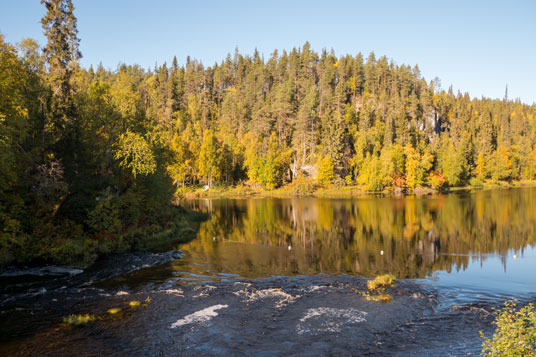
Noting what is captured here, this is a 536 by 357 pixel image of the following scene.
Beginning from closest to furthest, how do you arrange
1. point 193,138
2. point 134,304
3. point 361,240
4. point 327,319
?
point 327,319 → point 134,304 → point 361,240 → point 193,138

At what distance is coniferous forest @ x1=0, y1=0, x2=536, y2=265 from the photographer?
29.0 m

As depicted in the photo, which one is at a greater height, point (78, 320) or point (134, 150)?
point (134, 150)

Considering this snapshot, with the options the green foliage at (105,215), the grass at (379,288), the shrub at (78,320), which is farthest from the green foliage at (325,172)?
the shrub at (78,320)

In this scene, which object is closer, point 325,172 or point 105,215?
point 105,215

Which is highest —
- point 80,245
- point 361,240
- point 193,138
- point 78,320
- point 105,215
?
point 193,138

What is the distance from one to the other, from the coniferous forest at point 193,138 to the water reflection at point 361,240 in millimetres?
8371

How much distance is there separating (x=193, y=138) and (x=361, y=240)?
8973 centimetres

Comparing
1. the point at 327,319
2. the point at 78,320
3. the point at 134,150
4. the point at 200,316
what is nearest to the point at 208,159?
the point at 134,150

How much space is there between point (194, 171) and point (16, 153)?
8394 centimetres

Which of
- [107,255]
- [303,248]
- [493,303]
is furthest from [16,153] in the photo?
[493,303]

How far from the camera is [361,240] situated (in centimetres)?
3988

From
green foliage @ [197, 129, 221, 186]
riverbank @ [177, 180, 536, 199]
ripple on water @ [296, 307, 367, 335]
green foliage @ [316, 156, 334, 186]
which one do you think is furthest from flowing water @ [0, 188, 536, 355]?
green foliage @ [316, 156, 334, 186]

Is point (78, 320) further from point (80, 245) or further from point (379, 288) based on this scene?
point (379, 288)

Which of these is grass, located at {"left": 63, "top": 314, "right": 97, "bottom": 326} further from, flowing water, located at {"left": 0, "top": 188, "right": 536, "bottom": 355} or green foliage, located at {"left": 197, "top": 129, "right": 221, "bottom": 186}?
green foliage, located at {"left": 197, "top": 129, "right": 221, "bottom": 186}
